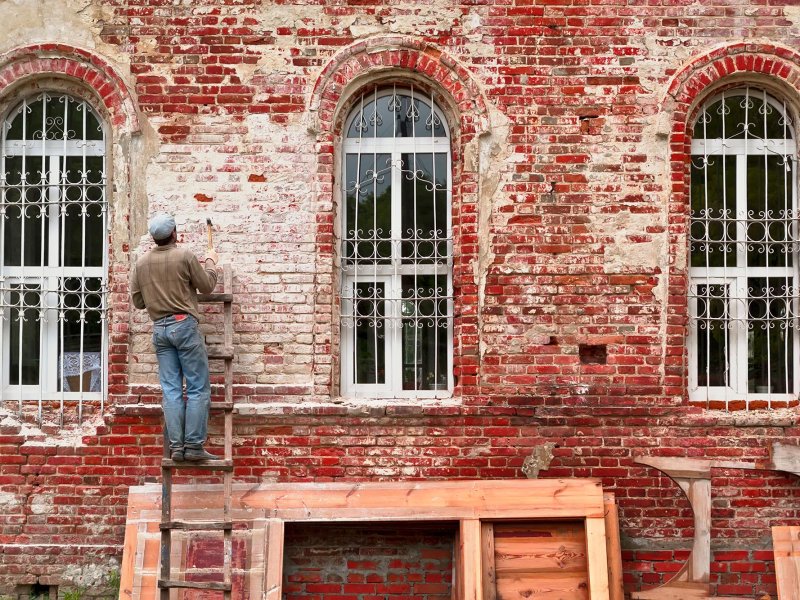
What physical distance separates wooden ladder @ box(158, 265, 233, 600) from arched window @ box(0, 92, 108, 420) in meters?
1.04

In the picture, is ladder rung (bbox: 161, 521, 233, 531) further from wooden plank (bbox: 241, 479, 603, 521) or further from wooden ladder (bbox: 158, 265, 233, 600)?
wooden plank (bbox: 241, 479, 603, 521)

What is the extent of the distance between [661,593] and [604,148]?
3.14 meters

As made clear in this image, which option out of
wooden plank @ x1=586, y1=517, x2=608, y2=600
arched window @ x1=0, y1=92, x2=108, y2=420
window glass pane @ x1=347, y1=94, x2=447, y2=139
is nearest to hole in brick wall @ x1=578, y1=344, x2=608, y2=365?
wooden plank @ x1=586, y1=517, x2=608, y2=600

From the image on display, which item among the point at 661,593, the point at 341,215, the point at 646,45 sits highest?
the point at 646,45

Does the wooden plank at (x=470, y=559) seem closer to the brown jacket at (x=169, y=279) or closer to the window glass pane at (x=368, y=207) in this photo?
the window glass pane at (x=368, y=207)

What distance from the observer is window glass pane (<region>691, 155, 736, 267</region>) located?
6742mm

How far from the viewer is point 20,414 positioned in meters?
6.70

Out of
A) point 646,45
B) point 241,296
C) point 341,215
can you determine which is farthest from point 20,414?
point 646,45

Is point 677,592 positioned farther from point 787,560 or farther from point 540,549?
point 540,549

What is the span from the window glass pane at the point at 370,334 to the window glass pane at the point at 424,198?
417 mm

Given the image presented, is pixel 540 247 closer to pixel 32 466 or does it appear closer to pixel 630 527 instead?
pixel 630 527

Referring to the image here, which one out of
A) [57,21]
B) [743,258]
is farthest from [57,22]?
[743,258]

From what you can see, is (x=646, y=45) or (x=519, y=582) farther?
(x=646, y=45)

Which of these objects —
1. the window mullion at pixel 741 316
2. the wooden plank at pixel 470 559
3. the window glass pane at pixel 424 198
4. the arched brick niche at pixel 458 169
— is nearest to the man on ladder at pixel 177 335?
the arched brick niche at pixel 458 169
